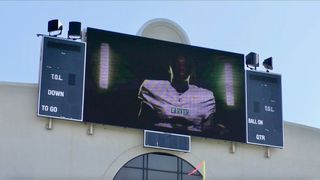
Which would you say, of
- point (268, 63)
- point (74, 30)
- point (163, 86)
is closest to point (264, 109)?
point (268, 63)

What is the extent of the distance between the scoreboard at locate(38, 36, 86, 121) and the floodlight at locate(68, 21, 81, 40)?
13.8 inches

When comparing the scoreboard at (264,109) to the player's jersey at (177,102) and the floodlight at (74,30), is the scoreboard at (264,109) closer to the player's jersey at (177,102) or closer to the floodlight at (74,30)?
the player's jersey at (177,102)

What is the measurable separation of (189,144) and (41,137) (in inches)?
234

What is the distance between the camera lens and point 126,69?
109 feet

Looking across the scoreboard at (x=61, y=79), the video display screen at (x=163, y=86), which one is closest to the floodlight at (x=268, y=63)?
the video display screen at (x=163, y=86)

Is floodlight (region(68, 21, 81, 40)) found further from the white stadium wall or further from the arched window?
the arched window

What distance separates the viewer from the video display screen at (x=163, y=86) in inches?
1288

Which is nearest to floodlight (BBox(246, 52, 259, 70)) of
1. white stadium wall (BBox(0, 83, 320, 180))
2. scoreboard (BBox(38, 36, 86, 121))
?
white stadium wall (BBox(0, 83, 320, 180))

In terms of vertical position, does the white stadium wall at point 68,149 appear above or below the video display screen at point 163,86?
below

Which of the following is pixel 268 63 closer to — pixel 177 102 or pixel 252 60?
→ pixel 252 60

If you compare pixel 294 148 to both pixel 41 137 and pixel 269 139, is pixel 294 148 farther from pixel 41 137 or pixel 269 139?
pixel 41 137

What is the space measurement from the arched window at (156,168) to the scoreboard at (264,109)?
2990 millimetres

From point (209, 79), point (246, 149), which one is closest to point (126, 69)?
point (209, 79)

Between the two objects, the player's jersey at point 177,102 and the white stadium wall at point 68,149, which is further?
the player's jersey at point 177,102
